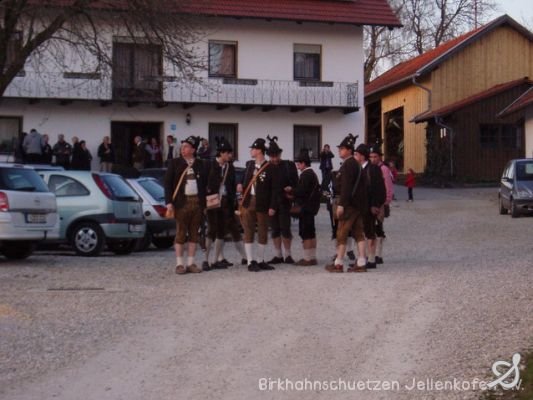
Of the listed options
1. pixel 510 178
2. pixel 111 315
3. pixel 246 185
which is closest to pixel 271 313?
pixel 111 315

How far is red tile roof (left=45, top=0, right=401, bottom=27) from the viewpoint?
3775 cm

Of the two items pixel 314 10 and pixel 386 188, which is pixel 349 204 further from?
pixel 314 10

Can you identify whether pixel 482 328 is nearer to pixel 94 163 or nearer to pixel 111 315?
pixel 111 315

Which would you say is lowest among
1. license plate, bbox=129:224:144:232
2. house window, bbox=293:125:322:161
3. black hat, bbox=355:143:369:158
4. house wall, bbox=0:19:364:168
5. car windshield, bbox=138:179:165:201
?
license plate, bbox=129:224:144:232

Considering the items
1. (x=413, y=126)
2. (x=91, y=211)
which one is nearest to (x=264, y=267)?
(x=91, y=211)

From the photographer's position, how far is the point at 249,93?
38.1 meters

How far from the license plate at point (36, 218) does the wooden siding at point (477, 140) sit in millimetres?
30487

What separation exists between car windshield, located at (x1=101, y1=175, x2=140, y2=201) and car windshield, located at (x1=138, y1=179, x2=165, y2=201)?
143 centimetres

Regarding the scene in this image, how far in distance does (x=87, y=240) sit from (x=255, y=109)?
65.4 feet

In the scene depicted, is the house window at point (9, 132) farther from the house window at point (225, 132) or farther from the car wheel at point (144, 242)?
the car wheel at point (144, 242)

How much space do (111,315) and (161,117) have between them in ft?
86.0

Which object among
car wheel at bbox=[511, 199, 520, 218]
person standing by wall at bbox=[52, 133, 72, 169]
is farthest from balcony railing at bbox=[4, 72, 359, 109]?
car wheel at bbox=[511, 199, 520, 218]

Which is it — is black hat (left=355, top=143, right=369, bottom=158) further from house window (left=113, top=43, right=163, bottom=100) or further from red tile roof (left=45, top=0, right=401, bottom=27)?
red tile roof (left=45, top=0, right=401, bottom=27)

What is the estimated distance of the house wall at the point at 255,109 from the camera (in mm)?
36812
